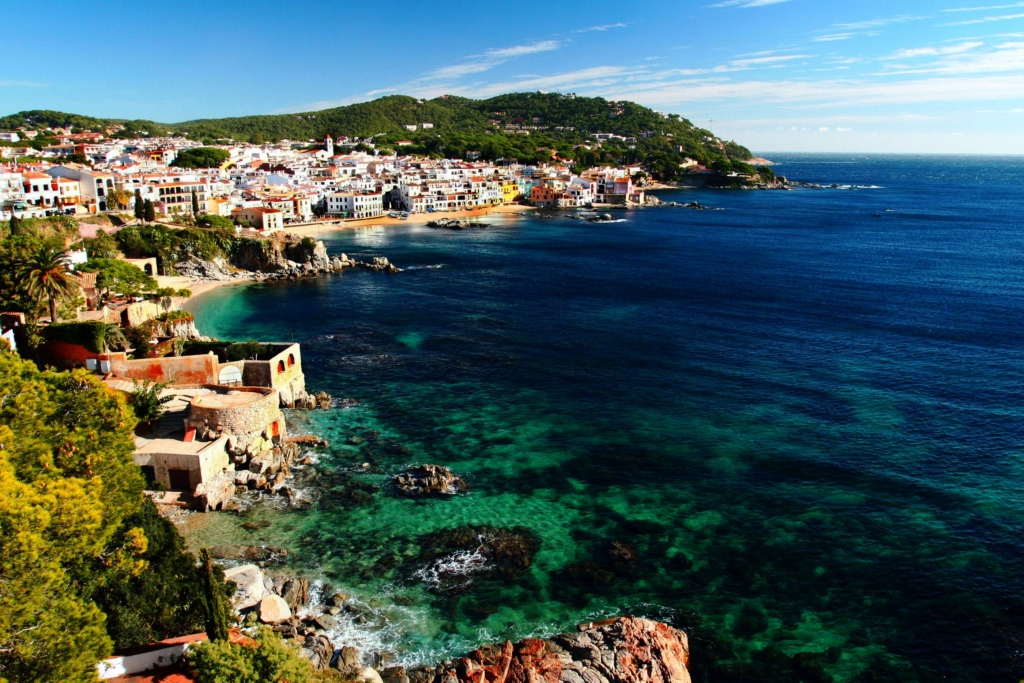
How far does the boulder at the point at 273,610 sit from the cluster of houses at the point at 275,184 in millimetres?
58463

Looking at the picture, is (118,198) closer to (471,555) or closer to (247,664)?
(471,555)

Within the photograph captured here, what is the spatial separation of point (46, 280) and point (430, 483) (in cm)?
2298

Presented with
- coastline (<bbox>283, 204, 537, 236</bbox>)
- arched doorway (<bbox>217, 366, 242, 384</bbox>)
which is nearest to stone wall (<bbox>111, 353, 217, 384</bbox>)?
arched doorway (<bbox>217, 366, 242, 384</bbox>)

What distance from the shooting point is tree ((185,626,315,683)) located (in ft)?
→ 45.2

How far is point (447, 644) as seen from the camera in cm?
1936

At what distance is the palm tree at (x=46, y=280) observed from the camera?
3438cm

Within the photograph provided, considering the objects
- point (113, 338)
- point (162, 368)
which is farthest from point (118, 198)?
point (162, 368)

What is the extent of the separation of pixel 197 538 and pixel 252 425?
21.3 feet

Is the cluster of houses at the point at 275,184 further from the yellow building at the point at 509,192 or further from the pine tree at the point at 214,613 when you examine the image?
the pine tree at the point at 214,613

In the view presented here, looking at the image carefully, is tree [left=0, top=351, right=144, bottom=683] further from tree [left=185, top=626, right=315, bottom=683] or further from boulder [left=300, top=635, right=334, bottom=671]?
boulder [left=300, top=635, right=334, bottom=671]

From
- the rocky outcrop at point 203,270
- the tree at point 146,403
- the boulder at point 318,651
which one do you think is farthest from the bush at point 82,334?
the rocky outcrop at point 203,270

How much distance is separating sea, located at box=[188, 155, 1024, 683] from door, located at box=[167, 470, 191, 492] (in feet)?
8.50

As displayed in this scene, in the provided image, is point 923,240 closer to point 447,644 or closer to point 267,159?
point 447,644

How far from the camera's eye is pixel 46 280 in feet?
113
